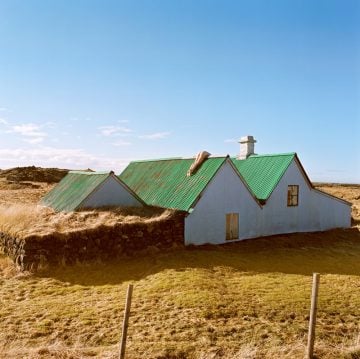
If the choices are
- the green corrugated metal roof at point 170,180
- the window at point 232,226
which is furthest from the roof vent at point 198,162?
the window at point 232,226

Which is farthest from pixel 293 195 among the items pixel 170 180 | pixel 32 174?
pixel 32 174

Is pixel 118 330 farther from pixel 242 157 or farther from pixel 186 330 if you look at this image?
pixel 242 157

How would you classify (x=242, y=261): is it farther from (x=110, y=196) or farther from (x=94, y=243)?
(x=110, y=196)

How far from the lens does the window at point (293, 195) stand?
26.6m

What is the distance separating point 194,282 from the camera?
49.6 feet

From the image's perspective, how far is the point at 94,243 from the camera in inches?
731

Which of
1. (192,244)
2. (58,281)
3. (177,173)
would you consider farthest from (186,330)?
(177,173)

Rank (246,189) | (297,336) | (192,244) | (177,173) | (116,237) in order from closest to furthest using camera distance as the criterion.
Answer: (297,336) < (116,237) < (192,244) < (246,189) < (177,173)

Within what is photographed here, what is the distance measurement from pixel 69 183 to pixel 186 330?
17.2 meters

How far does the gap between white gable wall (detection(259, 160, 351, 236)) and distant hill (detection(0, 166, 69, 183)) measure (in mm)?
50523

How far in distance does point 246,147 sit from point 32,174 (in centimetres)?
5066

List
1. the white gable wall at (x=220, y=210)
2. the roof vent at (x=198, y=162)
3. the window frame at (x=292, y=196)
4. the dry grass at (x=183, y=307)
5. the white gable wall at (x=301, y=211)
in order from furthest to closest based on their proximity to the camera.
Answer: the window frame at (x=292, y=196), the white gable wall at (x=301, y=211), the roof vent at (x=198, y=162), the white gable wall at (x=220, y=210), the dry grass at (x=183, y=307)

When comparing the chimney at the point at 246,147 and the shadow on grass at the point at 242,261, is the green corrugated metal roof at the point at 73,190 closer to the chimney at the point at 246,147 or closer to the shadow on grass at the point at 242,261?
the shadow on grass at the point at 242,261

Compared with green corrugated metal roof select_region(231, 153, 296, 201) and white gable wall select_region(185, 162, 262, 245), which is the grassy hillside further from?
green corrugated metal roof select_region(231, 153, 296, 201)
